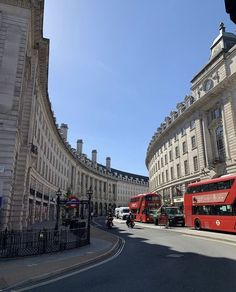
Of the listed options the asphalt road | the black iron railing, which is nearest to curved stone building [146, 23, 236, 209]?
the asphalt road

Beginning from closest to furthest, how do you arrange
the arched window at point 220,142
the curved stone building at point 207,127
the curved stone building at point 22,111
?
the curved stone building at point 22,111, the curved stone building at point 207,127, the arched window at point 220,142

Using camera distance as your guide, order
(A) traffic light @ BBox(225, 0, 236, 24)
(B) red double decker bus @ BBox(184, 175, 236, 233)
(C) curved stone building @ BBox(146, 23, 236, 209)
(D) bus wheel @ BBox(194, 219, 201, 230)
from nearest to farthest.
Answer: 1. (A) traffic light @ BBox(225, 0, 236, 24)
2. (B) red double decker bus @ BBox(184, 175, 236, 233)
3. (D) bus wheel @ BBox(194, 219, 201, 230)
4. (C) curved stone building @ BBox(146, 23, 236, 209)

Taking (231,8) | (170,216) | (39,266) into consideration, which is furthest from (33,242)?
(170,216)

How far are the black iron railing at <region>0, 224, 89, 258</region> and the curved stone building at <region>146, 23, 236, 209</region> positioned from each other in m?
27.2

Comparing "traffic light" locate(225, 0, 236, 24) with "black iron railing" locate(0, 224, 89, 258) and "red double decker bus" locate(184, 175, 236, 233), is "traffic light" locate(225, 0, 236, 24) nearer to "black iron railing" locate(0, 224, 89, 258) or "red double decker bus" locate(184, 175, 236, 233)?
"black iron railing" locate(0, 224, 89, 258)

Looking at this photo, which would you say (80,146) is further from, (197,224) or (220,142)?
(197,224)

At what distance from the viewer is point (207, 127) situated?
42.2 m

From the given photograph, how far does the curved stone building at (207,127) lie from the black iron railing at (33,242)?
89.1 ft

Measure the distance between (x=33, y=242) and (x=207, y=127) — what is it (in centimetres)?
3484

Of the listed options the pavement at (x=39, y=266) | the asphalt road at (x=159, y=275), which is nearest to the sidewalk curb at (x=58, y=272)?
the pavement at (x=39, y=266)

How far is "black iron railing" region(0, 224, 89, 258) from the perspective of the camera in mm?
12156

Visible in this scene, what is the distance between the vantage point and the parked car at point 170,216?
33469 millimetres

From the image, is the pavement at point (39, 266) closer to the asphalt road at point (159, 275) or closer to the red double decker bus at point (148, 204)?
the asphalt road at point (159, 275)

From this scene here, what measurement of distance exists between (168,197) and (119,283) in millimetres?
48184
